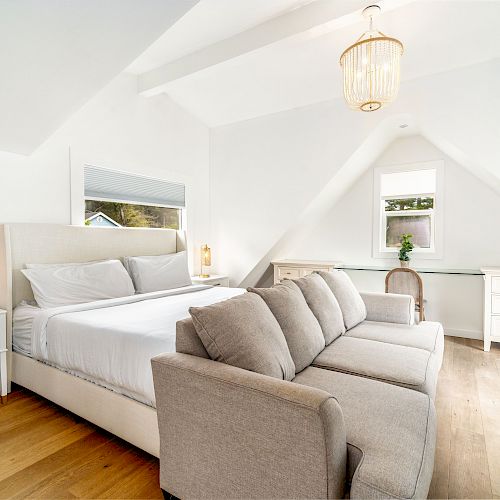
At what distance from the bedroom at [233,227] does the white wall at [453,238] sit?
0.02 m

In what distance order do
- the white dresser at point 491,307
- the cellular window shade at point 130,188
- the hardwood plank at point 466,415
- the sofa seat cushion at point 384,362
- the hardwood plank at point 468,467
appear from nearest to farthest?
the hardwood plank at point 468,467
the sofa seat cushion at point 384,362
the hardwood plank at point 466,415
the white dresser at point 491,307
the cellular window shade at point 130,188

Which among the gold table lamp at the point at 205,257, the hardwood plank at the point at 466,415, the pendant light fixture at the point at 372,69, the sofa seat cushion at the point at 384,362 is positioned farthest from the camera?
the gold table lamp at the point at 205,257

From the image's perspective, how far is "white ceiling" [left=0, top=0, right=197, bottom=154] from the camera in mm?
1789

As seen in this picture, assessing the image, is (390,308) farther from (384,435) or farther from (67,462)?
(67,462)

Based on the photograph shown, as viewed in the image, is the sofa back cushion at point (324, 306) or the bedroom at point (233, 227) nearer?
the bedroom at point (233, 227)

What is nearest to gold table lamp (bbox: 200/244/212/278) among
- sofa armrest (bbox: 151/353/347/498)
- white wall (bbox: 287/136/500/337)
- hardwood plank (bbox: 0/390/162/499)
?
white wall (bbox: 287/136/500/337)

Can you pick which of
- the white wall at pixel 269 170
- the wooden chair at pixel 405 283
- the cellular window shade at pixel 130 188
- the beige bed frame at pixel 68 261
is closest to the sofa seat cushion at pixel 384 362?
the beige bed frame at pixel 68 261

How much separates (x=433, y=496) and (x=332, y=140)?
3.10 m

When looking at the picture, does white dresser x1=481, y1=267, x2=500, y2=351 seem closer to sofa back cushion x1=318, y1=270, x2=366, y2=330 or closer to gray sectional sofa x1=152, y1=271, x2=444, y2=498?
sofa back cushion x1=318, y1=270, x2=366, y2=330

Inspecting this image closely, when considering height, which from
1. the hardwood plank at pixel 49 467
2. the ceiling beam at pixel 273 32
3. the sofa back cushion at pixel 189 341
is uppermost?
the ceiling beam at pixel 273 32

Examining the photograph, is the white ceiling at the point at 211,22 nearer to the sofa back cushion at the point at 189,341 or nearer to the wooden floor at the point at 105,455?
the sofa back cushion at the point at 189,341

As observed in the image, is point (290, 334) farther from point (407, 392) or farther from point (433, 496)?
point (433, 496)

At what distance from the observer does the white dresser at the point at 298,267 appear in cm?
411

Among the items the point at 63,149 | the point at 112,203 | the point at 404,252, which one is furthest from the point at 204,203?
the point at 404,252
